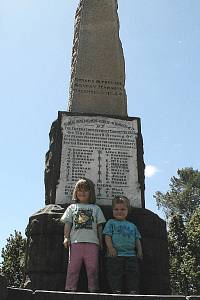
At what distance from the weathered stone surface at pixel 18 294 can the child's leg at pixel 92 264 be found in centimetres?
132

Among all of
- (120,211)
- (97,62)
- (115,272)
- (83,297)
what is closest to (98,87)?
(97,62)

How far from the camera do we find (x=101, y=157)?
598cm

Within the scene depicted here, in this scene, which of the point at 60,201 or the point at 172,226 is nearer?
the point at 60,201

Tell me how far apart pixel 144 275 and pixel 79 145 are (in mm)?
2151

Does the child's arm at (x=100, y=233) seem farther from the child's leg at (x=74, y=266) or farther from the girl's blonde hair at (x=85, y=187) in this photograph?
the girl's blonde hair at (x=85, y=187)

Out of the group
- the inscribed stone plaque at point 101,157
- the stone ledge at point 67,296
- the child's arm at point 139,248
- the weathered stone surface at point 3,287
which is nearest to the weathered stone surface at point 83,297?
the stone ledge at point 67,296

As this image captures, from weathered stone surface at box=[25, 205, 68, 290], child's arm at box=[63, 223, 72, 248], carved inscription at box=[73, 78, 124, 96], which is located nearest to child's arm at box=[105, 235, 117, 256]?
child's arm at box=[63, 223, 72, 248]

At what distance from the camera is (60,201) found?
559cm

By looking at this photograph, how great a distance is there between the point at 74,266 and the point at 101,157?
6.39 ft

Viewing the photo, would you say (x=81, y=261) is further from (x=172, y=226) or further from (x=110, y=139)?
(x=172, y=226)

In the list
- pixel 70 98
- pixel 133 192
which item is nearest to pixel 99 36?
pixel 70 98

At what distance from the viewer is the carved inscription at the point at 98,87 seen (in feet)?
22.7

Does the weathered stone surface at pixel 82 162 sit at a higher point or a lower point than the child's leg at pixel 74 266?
higher

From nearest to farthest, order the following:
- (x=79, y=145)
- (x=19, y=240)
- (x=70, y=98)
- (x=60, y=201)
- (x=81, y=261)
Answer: (x=81, y=261) < (x=60, y=201) < (x=79, y=145) < (x=70, y=98) < (x=19, y=240)
